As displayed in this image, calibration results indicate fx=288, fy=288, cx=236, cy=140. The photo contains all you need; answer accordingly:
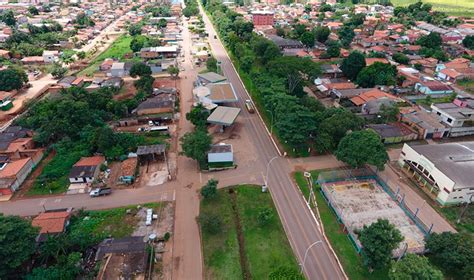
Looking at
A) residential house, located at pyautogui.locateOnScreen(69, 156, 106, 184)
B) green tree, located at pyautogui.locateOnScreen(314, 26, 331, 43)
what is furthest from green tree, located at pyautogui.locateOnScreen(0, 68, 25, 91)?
green tree, located at pyautogui.locateOnScreen(314, 26, 331, 43)

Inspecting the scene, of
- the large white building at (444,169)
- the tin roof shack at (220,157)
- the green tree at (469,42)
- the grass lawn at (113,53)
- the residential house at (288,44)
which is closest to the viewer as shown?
the large white building at (444,169)

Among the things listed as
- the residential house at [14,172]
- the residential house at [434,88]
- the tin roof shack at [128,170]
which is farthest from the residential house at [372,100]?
the residential house at [14,172]

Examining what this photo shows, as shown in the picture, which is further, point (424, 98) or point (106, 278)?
point (424, 98)

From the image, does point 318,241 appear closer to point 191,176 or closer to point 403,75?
point 191,176

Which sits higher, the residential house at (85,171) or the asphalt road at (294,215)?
the residential house at (85,171)

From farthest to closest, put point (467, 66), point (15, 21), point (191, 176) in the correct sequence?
point (15, 21)
point (467, 66)
point (191, 176)

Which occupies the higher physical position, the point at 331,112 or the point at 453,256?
the point at 331,112

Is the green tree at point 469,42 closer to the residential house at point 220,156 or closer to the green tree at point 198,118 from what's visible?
the green tree at point 198,118

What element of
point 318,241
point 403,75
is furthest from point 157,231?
point 403,75
